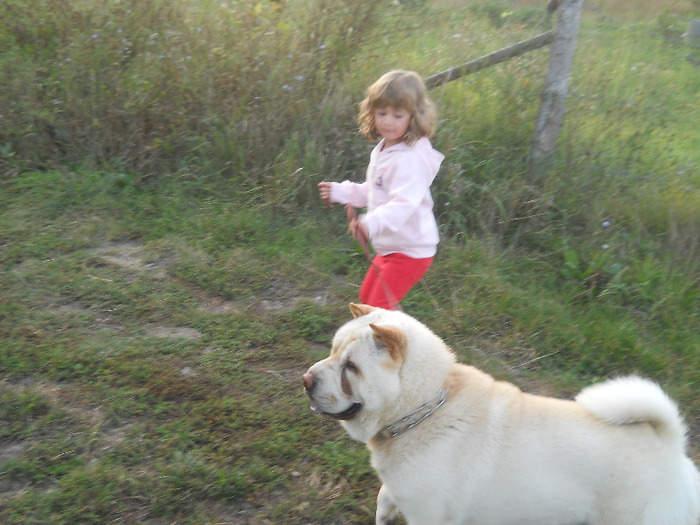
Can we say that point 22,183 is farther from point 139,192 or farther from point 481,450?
point 481,450

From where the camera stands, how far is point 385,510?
2809 millimetres

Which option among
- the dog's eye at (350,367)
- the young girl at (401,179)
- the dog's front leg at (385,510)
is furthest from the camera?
the young girl at (401,179)

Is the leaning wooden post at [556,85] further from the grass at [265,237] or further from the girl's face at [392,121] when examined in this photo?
the girl's face at [392,121]

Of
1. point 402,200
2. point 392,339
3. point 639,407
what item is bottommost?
point 639,407

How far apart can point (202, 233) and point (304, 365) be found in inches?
66.0

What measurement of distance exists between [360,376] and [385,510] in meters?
0.71

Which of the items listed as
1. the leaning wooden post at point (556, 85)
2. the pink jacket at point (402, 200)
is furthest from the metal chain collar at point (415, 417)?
the leaning wooden post at point (556, 85)

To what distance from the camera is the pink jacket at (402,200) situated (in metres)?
3.24

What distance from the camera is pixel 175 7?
6047mm

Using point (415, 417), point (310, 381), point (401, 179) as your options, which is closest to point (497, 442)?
point (415, 417)

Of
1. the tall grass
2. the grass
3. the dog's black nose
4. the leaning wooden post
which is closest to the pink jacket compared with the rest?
the dog's black nose

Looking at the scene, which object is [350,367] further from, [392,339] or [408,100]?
[408,100]

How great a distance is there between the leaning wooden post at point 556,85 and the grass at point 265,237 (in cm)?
13

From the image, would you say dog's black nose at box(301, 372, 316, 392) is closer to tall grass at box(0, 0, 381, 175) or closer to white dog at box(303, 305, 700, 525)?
white dog at box(303, 305, 700, 525)
